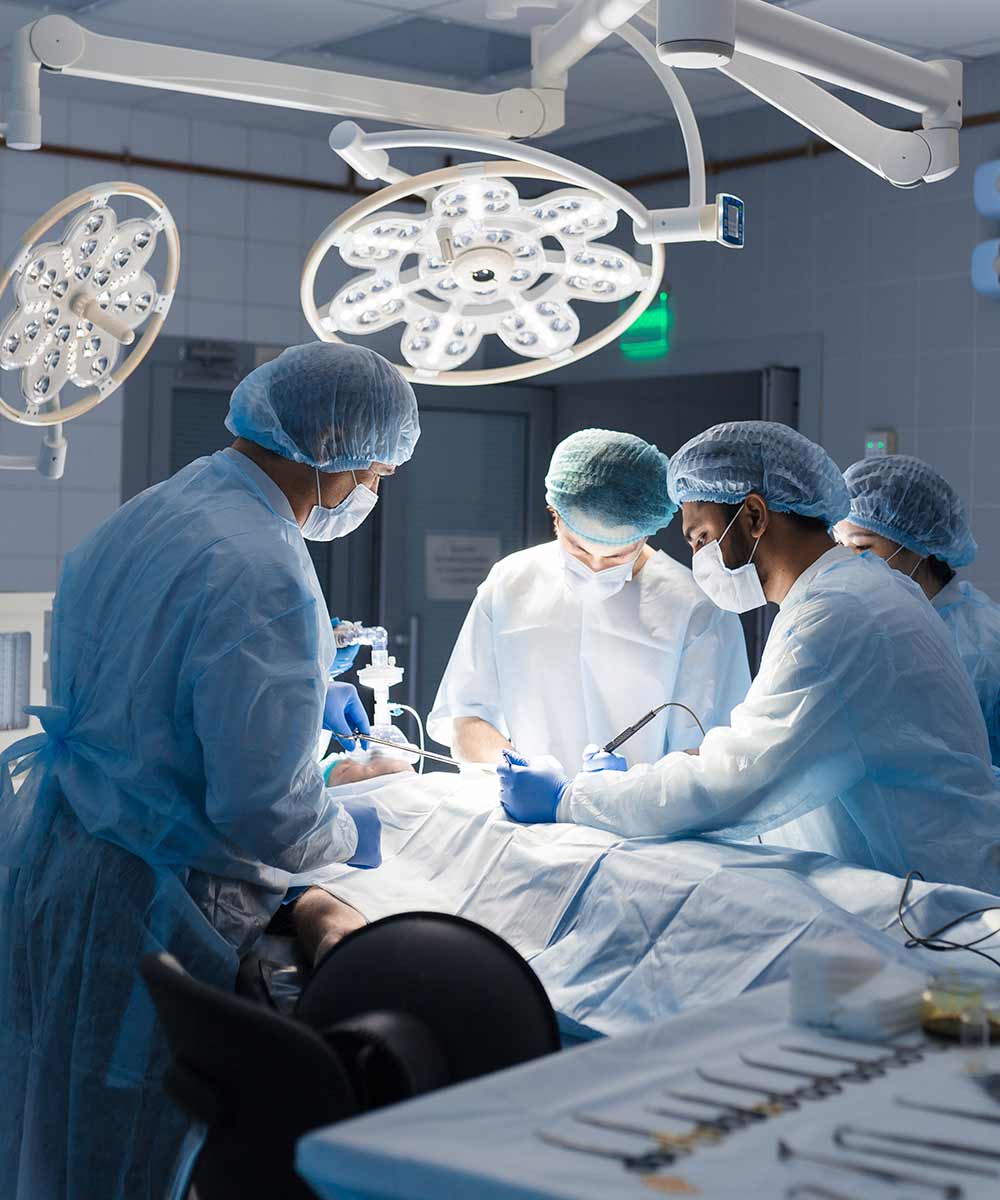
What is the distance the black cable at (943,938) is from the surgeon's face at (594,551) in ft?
3.97

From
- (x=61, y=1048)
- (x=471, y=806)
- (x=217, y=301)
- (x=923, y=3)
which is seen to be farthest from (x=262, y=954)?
(x=217, y=301)

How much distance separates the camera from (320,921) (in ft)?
6.74

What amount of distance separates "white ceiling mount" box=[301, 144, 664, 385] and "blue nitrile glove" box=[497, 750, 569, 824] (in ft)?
2.03

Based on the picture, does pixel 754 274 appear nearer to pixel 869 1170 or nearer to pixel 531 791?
pixel 531 791

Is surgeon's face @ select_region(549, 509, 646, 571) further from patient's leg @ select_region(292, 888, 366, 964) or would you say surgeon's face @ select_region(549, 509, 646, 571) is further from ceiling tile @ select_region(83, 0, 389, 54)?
ceiling tile @ select_region(83, 0, 389, 54)

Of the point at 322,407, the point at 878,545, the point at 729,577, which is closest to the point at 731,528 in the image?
the point at 729,577

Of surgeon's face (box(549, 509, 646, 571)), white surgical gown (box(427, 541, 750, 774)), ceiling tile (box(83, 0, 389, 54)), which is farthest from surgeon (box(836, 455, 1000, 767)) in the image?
ceiling tile (box(83, 0, 389, 54))

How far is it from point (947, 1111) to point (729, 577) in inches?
50.1

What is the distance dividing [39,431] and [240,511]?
2.80 meters

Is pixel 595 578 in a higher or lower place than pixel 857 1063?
higher

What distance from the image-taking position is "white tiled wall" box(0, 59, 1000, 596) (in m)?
4.18

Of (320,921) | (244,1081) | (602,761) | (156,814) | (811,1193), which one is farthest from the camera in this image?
(602,761)

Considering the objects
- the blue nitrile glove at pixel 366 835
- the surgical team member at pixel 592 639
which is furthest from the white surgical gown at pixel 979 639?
the blue nitrile glove at pixel 366 835

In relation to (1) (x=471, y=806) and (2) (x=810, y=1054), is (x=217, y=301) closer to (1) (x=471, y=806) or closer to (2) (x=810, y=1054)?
(1) (x=471, y=806)
